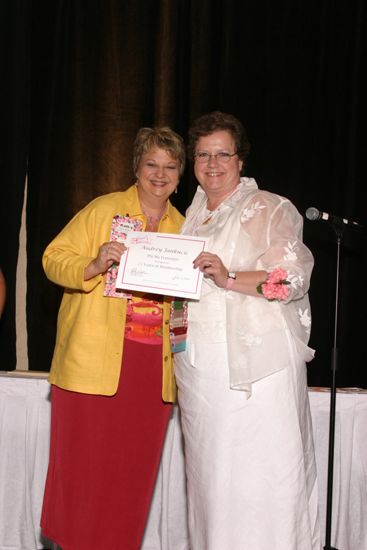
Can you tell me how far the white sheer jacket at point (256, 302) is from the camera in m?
2.33

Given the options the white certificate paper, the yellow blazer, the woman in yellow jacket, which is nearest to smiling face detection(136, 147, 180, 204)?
Answer: the woman in yellow jacket

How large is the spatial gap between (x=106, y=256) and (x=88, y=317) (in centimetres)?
32

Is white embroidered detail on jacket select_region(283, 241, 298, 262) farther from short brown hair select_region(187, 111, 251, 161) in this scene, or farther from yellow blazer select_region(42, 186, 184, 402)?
yellow blazer select_region(42, 186, 184, 402)

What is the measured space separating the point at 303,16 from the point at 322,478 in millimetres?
2432

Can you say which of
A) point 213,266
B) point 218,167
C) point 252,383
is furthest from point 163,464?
point 218,167

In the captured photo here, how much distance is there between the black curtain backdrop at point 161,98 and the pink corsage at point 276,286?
1550 millimetres

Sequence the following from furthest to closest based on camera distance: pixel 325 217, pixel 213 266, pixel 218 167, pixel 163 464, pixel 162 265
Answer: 1. pixel 163 464
2. pixel 325 217
3. pixel 218 167
4. pixel 162 265
5. pixel 213 266

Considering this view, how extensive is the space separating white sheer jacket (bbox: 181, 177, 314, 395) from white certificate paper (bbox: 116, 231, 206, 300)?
3.8 inches

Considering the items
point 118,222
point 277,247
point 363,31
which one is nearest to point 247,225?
point 277,247

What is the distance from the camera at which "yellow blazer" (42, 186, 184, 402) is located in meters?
2.64

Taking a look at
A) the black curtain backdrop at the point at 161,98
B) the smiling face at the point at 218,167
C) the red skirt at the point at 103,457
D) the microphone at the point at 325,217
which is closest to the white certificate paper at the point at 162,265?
the smiling face at the point at 218,167

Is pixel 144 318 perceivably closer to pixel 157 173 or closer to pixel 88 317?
pixel 88 317

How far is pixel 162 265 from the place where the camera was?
2.41 metres

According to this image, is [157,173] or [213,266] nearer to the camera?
[213,266]
